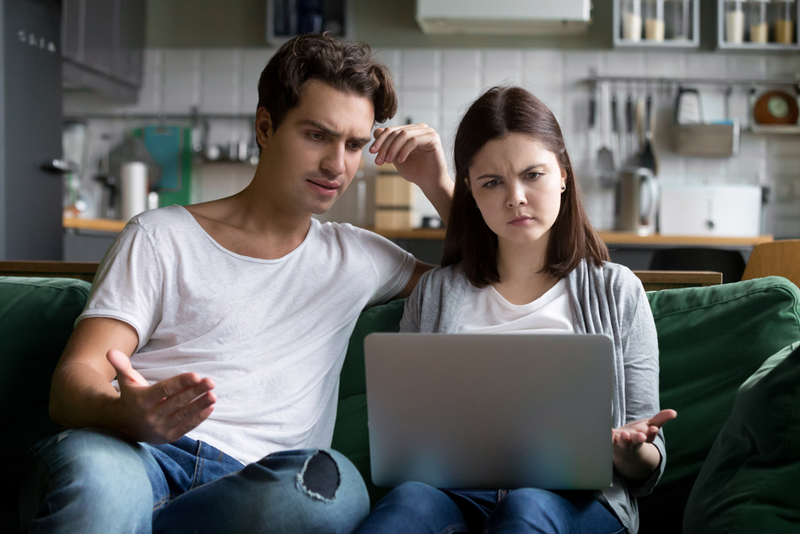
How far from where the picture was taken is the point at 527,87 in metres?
4.02

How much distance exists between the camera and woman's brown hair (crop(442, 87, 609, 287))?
51.2 inches

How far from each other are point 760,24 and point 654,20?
557 mm

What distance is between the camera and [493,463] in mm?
986

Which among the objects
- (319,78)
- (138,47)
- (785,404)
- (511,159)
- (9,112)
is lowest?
(785,404)

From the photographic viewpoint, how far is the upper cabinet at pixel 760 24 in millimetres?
3729

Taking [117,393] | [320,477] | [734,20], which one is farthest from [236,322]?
[734,20]

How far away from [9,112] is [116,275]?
8.25ft

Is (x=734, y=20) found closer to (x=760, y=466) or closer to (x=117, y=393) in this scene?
(x=760, y=466)

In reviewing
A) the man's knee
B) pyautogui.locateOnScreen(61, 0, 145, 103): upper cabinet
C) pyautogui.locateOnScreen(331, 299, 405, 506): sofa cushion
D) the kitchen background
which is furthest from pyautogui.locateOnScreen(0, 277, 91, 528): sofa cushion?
the kitchen background

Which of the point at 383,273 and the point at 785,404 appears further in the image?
the point at 383,273

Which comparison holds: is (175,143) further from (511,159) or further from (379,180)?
(511,159)

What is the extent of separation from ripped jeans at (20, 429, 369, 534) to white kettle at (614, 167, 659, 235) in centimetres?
303

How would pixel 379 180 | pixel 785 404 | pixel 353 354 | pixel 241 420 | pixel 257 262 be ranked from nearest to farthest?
pixel 785 404
pixel 241 420
pixel 257 262
pixel 353 354
pixel 379 180

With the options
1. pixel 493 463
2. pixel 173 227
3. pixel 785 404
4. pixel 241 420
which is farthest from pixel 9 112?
pixel 785 404
